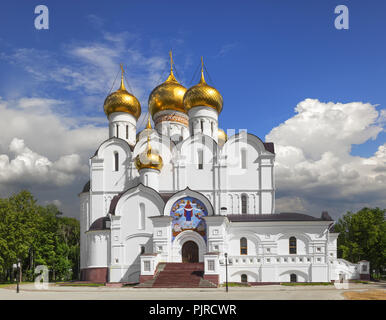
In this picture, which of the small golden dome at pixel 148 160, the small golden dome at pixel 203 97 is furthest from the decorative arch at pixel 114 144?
the small golden dome at pixel 203 97

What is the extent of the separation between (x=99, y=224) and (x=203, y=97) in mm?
12771

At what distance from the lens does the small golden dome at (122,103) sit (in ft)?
125

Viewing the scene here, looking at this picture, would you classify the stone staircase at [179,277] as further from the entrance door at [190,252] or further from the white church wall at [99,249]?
the white church wall at [99,249]

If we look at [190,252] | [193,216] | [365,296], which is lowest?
[365,296]

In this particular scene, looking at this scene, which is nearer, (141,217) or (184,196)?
(184,196)

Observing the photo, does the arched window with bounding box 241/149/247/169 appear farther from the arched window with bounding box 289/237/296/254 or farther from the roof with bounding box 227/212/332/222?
the arched window with bounding box 289/237/296/254

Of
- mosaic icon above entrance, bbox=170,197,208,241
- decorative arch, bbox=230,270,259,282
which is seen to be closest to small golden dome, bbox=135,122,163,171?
mosaic icon above entrance, bbox=170,197,208,241

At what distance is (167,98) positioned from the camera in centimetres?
3991

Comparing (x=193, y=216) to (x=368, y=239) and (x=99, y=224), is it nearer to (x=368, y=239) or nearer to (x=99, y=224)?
(x=99, y=224)

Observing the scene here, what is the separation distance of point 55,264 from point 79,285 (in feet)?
49.2

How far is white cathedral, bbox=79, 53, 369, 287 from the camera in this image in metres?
29.3

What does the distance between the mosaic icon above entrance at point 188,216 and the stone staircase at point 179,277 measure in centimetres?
247

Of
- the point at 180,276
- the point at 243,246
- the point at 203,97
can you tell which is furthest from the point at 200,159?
the point at 180,276

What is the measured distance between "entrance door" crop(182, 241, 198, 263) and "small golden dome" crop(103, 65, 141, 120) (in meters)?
13.9
